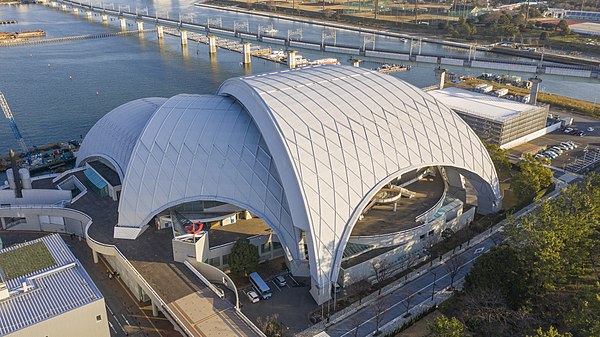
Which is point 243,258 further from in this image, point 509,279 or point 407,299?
point 509,279

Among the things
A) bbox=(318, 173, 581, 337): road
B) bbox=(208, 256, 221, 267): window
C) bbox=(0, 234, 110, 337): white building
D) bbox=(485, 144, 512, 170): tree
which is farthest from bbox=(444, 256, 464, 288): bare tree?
bbox=(0, 234, 110, 337): white building

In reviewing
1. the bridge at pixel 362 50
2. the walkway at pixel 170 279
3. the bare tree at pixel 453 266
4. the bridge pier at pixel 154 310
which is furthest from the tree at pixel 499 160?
the bridge at pixel 362 50

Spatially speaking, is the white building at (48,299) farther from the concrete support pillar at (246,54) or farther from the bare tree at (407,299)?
the concrete support pillar at (246,54)

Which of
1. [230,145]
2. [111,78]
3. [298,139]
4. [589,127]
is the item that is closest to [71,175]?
[230,145]

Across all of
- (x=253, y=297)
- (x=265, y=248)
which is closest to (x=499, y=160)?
(x=265, y=248)

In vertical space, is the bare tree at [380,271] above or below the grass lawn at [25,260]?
below

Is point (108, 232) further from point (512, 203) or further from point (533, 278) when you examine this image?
point (512, 203)

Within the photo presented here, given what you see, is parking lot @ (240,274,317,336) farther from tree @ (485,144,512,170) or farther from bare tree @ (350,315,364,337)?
tree @ (485,144,512,170)
